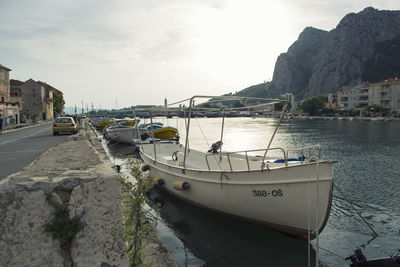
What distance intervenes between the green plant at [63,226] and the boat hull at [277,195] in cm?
542

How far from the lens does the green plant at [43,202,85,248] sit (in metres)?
4.62

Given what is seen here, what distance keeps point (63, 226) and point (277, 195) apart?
6.01m

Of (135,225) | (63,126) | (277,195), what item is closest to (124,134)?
(63,126)

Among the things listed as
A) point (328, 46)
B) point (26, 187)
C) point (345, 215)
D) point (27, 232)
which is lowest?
point (345, 215)

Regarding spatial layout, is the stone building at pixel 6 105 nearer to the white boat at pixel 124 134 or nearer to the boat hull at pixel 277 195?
the white boat at pixel 124 134

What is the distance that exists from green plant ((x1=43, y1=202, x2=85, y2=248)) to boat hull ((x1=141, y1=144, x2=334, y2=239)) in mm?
5423

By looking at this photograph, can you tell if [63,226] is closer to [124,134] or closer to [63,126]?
[63,126]

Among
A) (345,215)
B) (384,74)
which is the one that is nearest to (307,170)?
(345,215)

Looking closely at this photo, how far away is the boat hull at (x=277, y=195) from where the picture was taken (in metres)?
7.93

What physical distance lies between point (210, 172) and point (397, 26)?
207 meters

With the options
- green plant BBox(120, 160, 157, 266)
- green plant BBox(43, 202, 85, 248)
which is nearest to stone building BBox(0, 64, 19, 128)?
green plant BBox(43, 202, 85, 248)

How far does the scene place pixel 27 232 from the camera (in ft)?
14.9

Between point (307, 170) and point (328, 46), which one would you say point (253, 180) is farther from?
point (328, 46)

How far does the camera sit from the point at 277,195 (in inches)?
339
